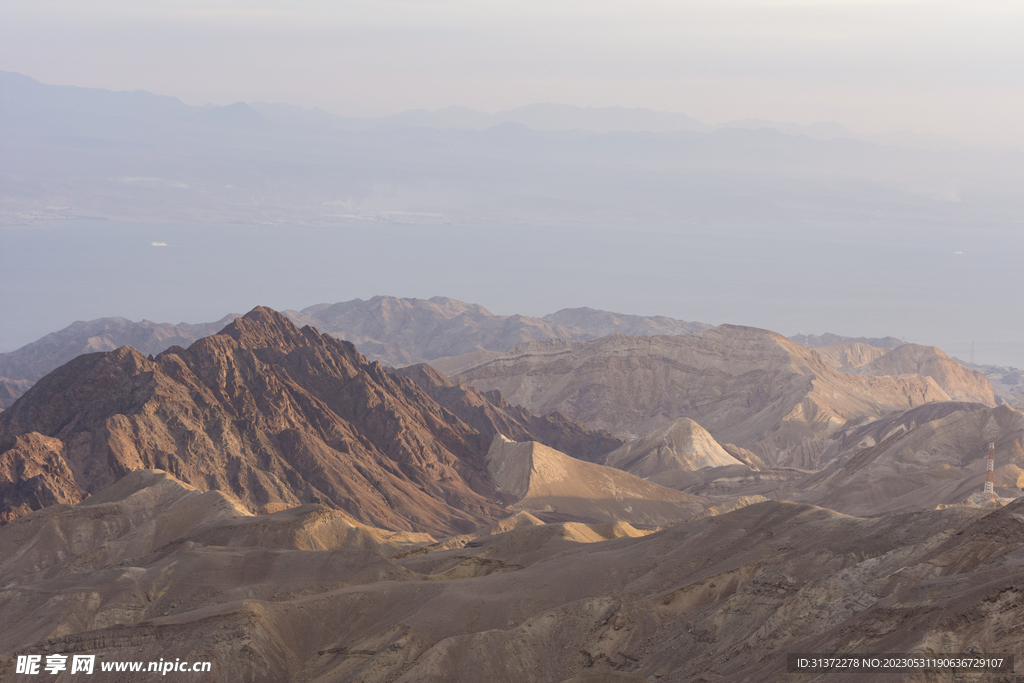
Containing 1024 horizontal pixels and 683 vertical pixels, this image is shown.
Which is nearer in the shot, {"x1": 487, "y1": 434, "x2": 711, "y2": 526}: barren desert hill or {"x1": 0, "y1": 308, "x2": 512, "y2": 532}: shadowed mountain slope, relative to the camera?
{"x1": 0, "y1": 308, "x2": 512, "y2": 532}: shadowed mountain slope

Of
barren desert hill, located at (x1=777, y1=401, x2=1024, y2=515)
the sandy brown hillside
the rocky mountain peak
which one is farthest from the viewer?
the sandy brown hillside

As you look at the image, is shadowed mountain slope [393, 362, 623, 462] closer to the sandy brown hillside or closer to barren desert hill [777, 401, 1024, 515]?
the sandy brown hillside

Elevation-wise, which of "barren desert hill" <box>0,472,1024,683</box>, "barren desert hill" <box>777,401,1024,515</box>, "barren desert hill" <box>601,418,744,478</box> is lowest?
"barren desert hill" <box>601,418,744,478</box>

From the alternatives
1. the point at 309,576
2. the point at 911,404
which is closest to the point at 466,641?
the point at 309,576

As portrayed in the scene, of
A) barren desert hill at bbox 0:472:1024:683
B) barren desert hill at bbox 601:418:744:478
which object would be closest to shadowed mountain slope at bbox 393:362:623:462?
barren desert hill at bbox 601:418:744:478

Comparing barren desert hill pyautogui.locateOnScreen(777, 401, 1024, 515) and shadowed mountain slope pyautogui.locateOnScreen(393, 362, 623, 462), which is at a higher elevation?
barren desert hill pyautogui.locateOnScreen(777, 401, 1024, 515)

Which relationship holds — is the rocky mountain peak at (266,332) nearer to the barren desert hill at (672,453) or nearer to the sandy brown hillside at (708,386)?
the barren desert hill at (672,453)

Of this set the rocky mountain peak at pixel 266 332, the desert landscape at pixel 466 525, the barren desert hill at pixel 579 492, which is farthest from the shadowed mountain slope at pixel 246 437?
the barren desert hill at pixel 579 492

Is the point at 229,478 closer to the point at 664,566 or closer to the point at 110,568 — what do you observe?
the point at 110,568
